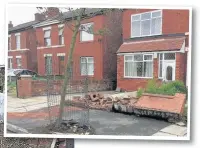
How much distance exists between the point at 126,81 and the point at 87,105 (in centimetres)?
58

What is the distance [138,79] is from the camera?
3.73 meters

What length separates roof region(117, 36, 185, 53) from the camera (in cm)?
355

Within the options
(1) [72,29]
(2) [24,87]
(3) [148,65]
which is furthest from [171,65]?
(2) [24,87]

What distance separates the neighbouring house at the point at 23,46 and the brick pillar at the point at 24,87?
5.6 inches

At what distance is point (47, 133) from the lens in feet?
11.9

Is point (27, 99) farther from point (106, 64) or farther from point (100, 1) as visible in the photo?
point (100, 1)

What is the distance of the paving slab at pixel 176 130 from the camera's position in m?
3.53

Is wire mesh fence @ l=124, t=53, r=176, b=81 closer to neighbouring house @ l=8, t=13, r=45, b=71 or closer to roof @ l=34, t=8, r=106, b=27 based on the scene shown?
roof @ l=34, t=8, r=106, b=27

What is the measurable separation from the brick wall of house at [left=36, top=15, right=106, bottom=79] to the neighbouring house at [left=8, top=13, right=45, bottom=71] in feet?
0.25

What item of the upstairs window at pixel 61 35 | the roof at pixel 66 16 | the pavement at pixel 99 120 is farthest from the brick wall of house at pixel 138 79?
the upstairs window at pixel 61 35

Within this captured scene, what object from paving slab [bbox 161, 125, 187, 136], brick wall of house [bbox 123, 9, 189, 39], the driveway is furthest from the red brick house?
paving slab [bbox 161, 125, 187, 136]

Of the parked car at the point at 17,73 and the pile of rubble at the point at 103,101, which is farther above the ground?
the parked car at the point at 17,73

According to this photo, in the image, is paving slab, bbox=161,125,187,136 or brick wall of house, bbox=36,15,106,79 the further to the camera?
brick wall of house, bbox=36,15,106,79

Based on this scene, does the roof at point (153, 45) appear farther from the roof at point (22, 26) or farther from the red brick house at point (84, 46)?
the roof at point (22, 26)
